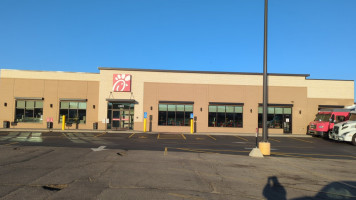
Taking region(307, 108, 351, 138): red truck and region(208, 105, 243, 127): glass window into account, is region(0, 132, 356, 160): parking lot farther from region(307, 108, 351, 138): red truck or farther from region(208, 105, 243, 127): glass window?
region(208, 105, 243, 127): glass window

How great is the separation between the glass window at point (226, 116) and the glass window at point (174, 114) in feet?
8.95

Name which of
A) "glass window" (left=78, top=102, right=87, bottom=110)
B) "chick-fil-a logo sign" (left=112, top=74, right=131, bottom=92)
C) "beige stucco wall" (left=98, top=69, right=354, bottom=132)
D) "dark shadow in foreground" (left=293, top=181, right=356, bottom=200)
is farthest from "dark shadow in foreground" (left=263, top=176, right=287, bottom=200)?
"glass window" (left=78, top=102, right=87, bottom=110)

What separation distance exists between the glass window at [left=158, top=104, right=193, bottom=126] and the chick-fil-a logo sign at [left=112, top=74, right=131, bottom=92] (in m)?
4.19

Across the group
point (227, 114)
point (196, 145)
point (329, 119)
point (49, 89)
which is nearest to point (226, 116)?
point (227, 114)

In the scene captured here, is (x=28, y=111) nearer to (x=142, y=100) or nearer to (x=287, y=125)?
(x=142, y=100)

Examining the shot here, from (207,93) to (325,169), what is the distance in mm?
21572

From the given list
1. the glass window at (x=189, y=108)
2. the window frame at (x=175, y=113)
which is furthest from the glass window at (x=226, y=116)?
the window frame at (x=175, y=113)

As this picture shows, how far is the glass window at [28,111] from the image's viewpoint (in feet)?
102

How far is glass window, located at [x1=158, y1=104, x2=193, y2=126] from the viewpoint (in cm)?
3134

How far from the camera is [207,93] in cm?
Answer: 3148

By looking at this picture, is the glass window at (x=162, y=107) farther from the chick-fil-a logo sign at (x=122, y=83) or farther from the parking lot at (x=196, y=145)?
the parking lot at (x=196, y=145)

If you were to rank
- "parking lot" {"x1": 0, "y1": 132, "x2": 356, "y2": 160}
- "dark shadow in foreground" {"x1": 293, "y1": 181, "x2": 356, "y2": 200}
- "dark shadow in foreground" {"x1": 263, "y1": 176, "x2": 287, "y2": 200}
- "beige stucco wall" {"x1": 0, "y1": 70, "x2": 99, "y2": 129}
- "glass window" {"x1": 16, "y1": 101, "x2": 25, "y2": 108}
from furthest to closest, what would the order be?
"glass window" {"x1": 16, "y1": 101, "x2": 25, "y2": 108}, "beige stucco wall" {"x1": 0, "y1": 70, "x2": 99, "y2": 129}, "parking lot" {"x1": 0, "y1": 132, "x2": 356, "y2": 160}, "dark shadow in foreground" {"x1": 293, "y1": 181, "x2": 356, "y2": 200}, "dark shadow in foreground" {"x1": 263, "y1": 176, "x2": 287, "y2": 200}

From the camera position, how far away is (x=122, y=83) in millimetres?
31062

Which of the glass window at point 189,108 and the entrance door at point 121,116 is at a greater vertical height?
the glass window at point 189,108
